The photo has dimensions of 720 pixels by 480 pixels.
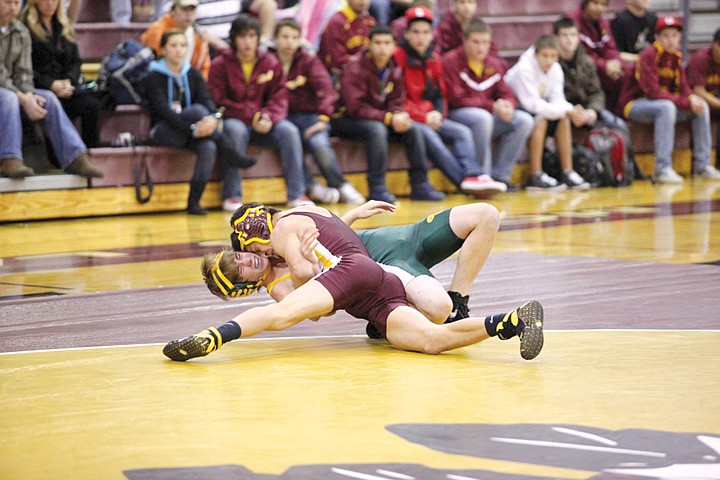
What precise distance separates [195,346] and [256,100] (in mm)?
5963

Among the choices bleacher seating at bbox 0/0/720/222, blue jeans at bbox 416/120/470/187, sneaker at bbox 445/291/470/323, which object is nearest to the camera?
sneaker at bbox 445/291/470/323

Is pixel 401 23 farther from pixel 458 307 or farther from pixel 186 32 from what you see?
pixel 458 307

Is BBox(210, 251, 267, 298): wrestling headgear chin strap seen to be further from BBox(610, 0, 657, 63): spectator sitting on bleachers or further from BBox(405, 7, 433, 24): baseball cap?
BBox(610, 0, 657, 63): spectator sitting on bleachers

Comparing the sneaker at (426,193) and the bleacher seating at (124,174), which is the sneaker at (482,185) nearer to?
the sneaker at (426,193)

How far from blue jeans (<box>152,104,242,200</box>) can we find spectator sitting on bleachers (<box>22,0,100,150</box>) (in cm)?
47

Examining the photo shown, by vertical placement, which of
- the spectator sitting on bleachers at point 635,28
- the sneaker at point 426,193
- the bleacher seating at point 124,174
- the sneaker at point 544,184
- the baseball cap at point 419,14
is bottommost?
the sneaker at point 544,184

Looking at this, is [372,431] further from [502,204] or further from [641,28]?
[641,28]

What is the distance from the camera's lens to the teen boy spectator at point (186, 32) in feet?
32.2

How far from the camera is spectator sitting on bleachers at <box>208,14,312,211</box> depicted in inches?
383

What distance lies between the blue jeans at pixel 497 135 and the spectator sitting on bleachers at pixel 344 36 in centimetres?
101

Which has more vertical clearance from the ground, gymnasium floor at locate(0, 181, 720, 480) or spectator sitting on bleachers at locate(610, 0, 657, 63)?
spectator sitting on bleachers at locate(610, 0, 657, 63)

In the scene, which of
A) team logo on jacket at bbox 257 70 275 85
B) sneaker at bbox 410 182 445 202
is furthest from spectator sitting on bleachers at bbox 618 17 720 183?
team logo on jacket at bbox 257 70 275 85

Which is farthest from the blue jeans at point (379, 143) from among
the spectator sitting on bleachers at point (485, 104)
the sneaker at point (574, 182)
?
the sneaker at point (574, 182)

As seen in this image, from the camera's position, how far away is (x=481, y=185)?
1031cm
